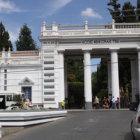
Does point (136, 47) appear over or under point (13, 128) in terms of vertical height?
over

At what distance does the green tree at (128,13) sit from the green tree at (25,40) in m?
20.3

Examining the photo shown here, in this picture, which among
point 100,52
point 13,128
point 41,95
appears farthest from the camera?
A: point 100,52

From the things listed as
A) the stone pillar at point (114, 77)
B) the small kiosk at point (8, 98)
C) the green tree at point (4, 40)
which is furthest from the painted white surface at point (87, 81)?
the green tree at point (4, 40)

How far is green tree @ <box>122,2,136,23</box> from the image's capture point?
150ft

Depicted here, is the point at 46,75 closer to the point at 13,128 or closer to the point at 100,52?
the point at 100,52

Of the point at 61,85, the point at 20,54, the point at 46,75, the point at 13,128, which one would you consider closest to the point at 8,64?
the point at 20,54

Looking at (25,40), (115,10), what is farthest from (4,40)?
(115,10)

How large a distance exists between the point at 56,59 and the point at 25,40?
25.2 meters

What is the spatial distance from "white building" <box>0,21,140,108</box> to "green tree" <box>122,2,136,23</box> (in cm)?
1254

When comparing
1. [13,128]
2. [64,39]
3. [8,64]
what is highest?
[64,39]

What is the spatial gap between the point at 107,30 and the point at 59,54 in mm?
6626

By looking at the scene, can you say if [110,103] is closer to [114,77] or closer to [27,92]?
[114,77]

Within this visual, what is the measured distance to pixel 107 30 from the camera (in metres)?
33.8

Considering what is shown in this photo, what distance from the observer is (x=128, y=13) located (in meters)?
46.4
